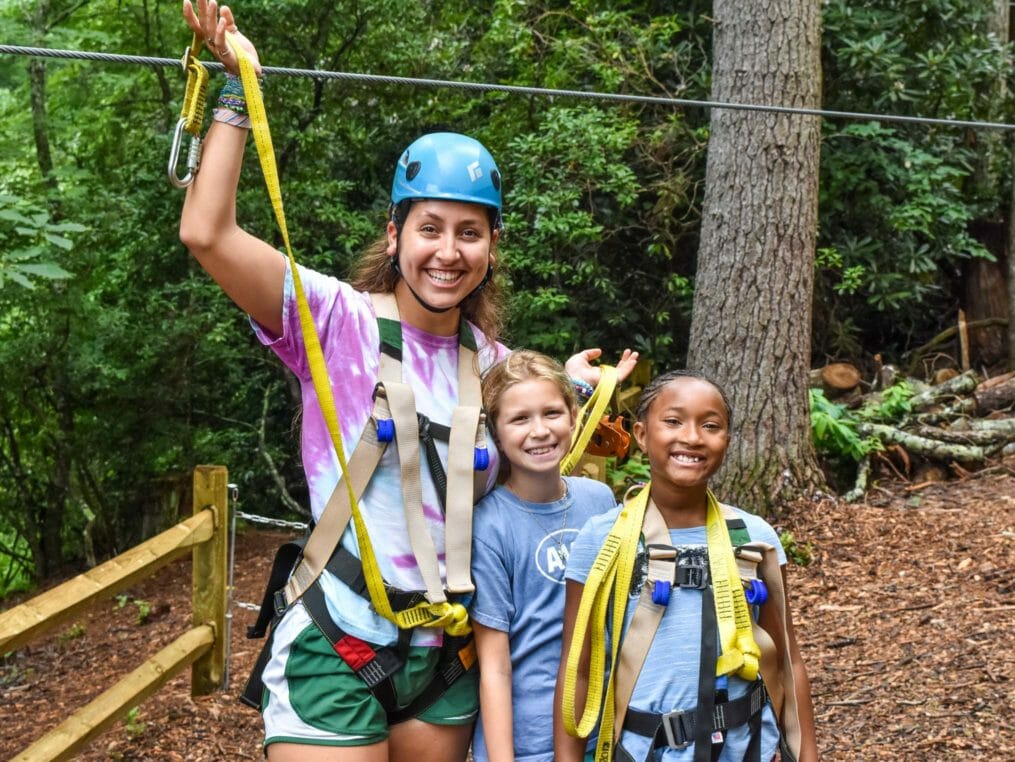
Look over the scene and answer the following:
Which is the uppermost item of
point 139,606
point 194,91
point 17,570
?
point 194,91

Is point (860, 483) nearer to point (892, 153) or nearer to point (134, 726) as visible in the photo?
point (892, 153)

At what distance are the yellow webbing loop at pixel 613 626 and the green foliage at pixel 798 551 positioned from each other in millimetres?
4325

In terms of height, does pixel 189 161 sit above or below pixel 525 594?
above

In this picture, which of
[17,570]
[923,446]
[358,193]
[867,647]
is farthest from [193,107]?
[17,570]

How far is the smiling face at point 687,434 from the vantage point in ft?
7.25

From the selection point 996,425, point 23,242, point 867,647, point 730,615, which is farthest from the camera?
point 996,425

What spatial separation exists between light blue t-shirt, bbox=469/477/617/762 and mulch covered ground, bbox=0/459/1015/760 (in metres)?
2.31

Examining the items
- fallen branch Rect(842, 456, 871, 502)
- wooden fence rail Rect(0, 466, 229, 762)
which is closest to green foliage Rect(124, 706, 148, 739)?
wooden fence rail Rect(0, 466, 229, 762)

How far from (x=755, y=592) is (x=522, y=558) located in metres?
0.48

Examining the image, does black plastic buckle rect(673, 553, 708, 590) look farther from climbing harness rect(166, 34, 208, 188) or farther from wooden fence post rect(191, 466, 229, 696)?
wooden fence post rect(191, 466, 229, 696)

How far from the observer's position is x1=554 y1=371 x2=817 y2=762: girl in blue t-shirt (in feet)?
6.88

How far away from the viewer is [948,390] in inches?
352

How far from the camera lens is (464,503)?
221 centimetres

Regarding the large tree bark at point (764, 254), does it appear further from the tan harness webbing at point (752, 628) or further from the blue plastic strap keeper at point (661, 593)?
the blue plastic strap keeper at point (661, 593)
